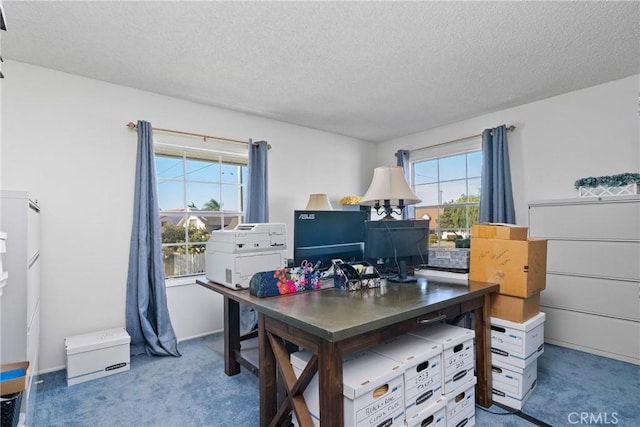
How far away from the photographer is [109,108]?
2949mm

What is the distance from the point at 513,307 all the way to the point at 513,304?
0.06 ft

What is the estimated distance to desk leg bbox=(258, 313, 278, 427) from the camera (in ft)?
5.74

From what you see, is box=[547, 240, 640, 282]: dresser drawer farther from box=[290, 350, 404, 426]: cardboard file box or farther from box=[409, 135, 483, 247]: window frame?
box=[290, 350, 404, 426]: cardboard file box

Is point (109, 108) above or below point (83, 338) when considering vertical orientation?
above

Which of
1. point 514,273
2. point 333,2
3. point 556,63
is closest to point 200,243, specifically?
point 333,2

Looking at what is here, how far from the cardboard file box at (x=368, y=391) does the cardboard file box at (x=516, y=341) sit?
0.96 m

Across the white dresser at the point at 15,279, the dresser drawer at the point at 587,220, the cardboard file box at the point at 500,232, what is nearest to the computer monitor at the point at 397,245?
the cardboard file box at the point at 500,232

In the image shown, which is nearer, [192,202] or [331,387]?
[331,387]

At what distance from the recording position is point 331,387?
132cm

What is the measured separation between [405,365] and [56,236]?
9.45 feet

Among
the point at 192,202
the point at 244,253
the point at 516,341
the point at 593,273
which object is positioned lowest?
the point at 516,341

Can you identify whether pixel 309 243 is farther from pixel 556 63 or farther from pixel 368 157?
pixel 368 157

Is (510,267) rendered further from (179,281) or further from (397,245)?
(179,281)

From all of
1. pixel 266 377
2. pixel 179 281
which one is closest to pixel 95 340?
pixel 179 281
